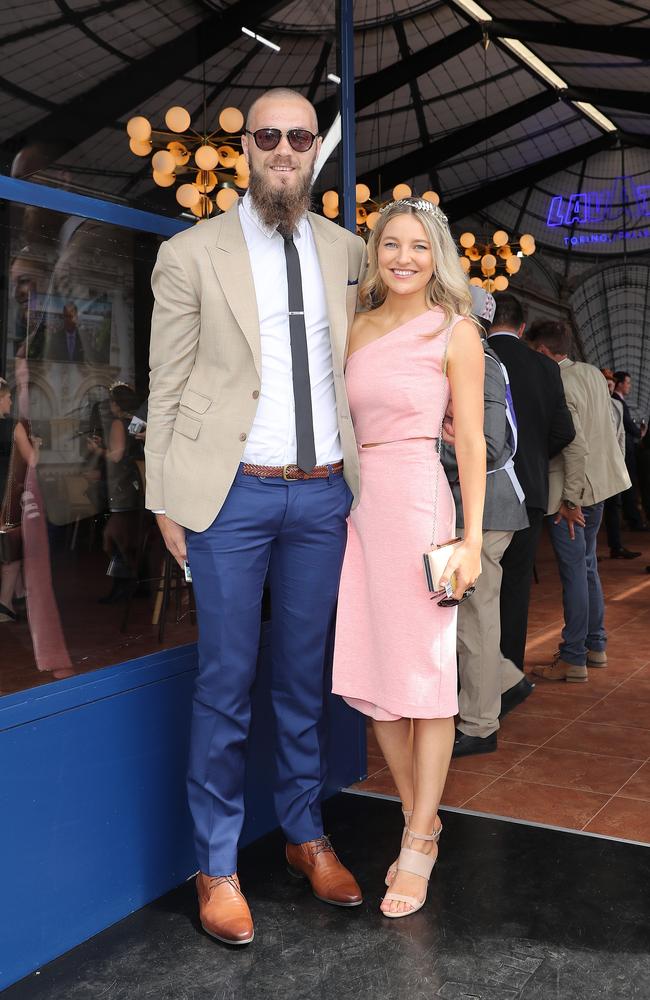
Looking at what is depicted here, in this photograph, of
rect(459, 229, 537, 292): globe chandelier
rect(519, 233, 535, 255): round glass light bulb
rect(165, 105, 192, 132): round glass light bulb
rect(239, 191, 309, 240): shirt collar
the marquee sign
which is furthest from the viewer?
the marquee sign

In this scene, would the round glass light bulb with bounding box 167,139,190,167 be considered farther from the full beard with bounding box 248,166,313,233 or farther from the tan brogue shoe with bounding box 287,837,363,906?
the tan brogue shoe with bounding box 287,837,363,906

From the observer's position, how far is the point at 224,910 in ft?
6.93

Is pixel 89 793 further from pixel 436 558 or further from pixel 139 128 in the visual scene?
pixel 139 128

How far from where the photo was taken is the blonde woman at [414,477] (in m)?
2.24

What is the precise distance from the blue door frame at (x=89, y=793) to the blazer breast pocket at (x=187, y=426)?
0.56m

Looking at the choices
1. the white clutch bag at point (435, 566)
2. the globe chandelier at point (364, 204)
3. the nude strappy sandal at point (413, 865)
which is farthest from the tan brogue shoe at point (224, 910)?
the globe chandelier at point (364, 204)

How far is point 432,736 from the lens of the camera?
2.34m

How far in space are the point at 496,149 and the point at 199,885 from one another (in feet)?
43.0

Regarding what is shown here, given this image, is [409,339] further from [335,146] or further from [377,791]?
[377,791]

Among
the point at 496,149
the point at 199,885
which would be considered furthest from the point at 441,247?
the point at 496,149

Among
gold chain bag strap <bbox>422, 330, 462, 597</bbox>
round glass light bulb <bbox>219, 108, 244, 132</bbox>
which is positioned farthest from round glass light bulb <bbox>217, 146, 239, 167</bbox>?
gold chain bag strap <bbox>422, 330, 462, 597</bbox>

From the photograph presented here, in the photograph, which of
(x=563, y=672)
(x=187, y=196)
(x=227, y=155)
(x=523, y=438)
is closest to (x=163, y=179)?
(x=187, y=196)

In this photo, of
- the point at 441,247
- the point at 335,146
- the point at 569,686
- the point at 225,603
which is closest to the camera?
the point at 225,603

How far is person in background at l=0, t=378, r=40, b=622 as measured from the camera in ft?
6.71
